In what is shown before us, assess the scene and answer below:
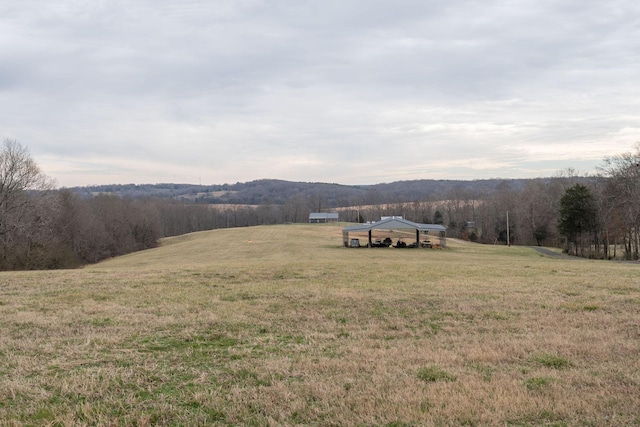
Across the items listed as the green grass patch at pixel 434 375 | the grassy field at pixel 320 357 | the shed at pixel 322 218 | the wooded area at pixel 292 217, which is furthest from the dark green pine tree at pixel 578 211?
the shed at pixel 322 218

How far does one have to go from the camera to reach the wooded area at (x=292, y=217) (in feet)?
143

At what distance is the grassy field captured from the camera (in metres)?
4.86

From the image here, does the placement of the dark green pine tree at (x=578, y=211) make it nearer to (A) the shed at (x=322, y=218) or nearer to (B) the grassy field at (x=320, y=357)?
(B) the grassy field at (x=320, y=357)

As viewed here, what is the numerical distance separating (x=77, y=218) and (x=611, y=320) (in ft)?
216

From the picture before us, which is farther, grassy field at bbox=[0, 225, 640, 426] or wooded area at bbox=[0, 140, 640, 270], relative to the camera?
wooded area at bbox=[0, 140, 640, 270]

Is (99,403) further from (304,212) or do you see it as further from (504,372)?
(304,212)

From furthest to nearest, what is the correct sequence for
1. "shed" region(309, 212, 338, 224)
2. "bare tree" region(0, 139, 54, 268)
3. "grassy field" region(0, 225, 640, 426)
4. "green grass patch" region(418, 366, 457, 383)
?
"shed" region(309, 212, 338, 224), "bare tree" region(0, 139, 54, 268), "green grass patch" region(418, 366, 457, 383), "grassy field" region(0, 225, 640, 426)

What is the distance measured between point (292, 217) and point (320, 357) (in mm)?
140822

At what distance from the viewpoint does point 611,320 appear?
33.4 feet

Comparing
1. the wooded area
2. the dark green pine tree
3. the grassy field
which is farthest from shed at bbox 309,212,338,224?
the grassy field

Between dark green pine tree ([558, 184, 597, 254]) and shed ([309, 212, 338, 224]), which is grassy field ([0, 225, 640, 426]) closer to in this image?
dark green pine tree ([558, 184, 597, 254])

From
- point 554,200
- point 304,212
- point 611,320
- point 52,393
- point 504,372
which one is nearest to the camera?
point 52,393

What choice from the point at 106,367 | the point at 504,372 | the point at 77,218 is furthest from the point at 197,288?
the point at 77,218

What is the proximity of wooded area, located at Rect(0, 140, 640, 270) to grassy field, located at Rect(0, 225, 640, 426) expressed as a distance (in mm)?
30464
